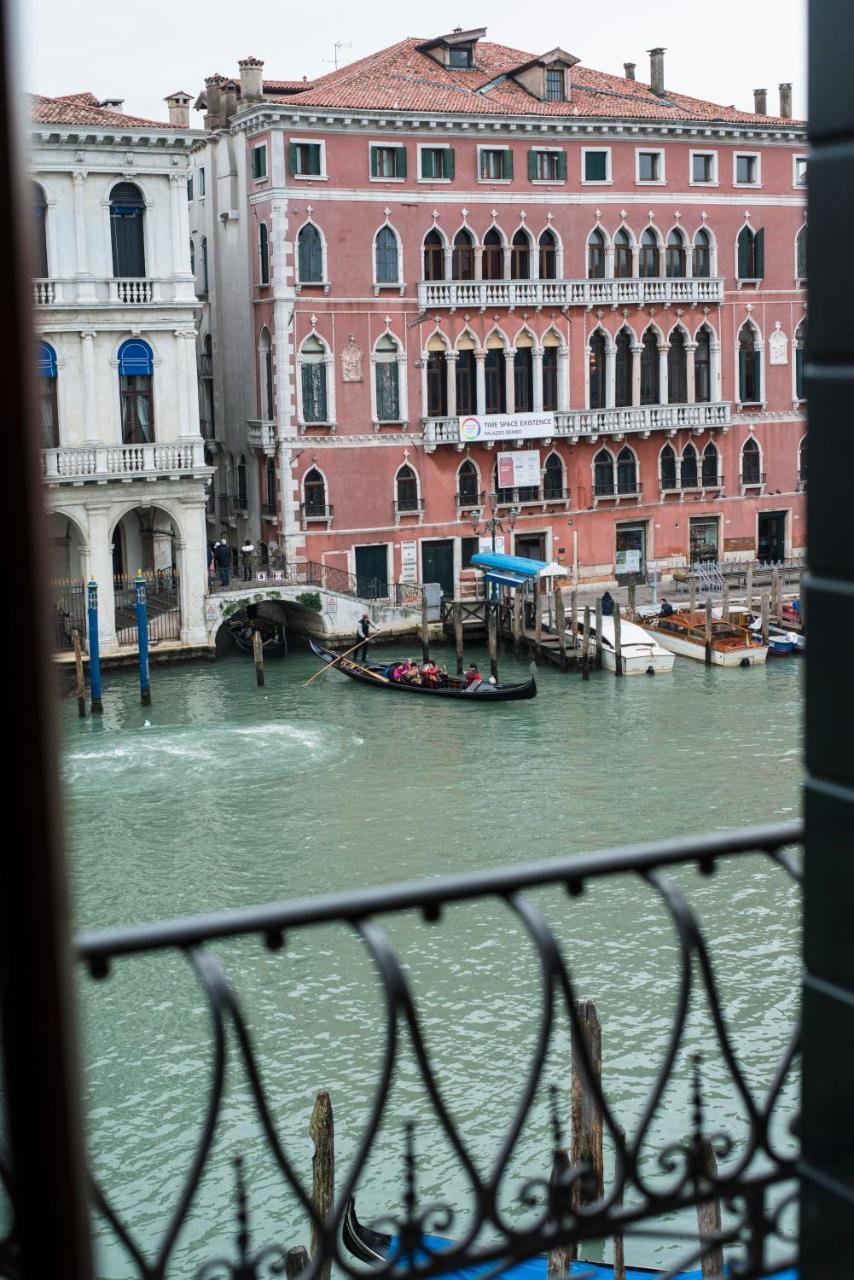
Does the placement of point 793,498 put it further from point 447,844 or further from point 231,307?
point 447,844

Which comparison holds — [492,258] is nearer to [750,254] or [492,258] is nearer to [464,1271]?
[750,254]

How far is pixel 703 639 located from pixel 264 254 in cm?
762

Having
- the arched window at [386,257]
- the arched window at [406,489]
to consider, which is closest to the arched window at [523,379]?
the arched window at [406,489]

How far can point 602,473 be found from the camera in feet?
81.7

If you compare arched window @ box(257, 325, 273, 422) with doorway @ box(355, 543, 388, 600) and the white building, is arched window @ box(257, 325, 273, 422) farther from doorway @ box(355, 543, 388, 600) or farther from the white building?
doorway @ box(355, 543, 388, 600)

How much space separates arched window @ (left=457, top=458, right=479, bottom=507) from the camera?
23.9 m

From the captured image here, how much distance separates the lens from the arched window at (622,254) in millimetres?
24672

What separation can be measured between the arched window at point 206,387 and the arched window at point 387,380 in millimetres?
3112

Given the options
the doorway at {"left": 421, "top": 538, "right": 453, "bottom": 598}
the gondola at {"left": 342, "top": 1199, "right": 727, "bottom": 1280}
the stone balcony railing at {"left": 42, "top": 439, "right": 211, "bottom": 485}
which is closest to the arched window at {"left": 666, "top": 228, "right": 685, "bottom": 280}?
the doorway at {"left": 421, "top": 538, "right": 453, "bottom": 598}

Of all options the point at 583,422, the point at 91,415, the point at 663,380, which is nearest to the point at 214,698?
the point at 91,415

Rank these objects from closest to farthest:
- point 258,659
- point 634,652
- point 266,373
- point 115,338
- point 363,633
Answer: point 258,659, point 115,338, point 634,652, point 363,633, point 266,373

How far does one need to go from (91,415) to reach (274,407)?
3095mm

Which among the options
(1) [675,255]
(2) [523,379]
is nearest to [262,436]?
(2) [523,379]

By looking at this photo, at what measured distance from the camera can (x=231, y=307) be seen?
2438 cm
